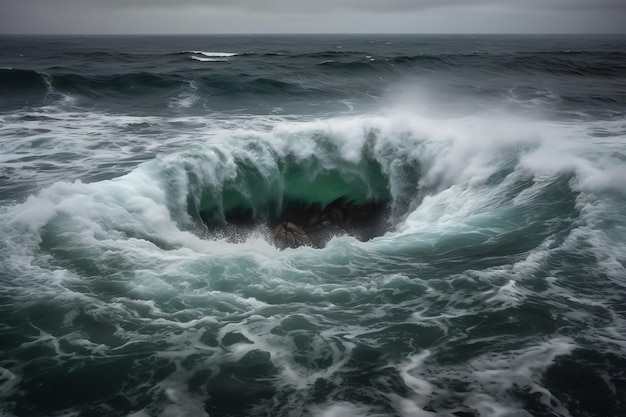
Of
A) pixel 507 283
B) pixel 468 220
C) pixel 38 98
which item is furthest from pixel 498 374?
pixel 38 98

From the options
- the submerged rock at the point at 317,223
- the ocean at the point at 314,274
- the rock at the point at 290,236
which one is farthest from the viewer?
the submerged rock at the point at 317,223

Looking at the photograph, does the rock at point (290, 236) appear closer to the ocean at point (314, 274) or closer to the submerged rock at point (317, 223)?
the submerged rock at point (317, 223)

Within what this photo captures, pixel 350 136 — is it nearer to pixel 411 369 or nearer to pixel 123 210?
pixel 123 210

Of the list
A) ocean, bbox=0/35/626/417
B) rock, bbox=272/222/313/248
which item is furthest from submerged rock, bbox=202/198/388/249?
ocean, bbox=0/35/626/417

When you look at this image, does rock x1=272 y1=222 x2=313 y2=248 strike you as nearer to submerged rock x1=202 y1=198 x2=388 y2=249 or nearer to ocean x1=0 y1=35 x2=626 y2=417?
submerged rock x1=202 y1=198 x2=388 y2=249

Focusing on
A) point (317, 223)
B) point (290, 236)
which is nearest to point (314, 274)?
point (290, 236)

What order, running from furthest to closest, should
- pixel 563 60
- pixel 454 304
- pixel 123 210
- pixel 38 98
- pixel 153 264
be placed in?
pixel 563 60 → pixel 38 98 → pixel 123 210 → pixel 153 264 → pixel 454 304

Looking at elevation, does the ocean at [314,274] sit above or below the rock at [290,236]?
above

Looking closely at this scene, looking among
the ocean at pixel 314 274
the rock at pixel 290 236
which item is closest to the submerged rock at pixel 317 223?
the rock at pixel 290 236
